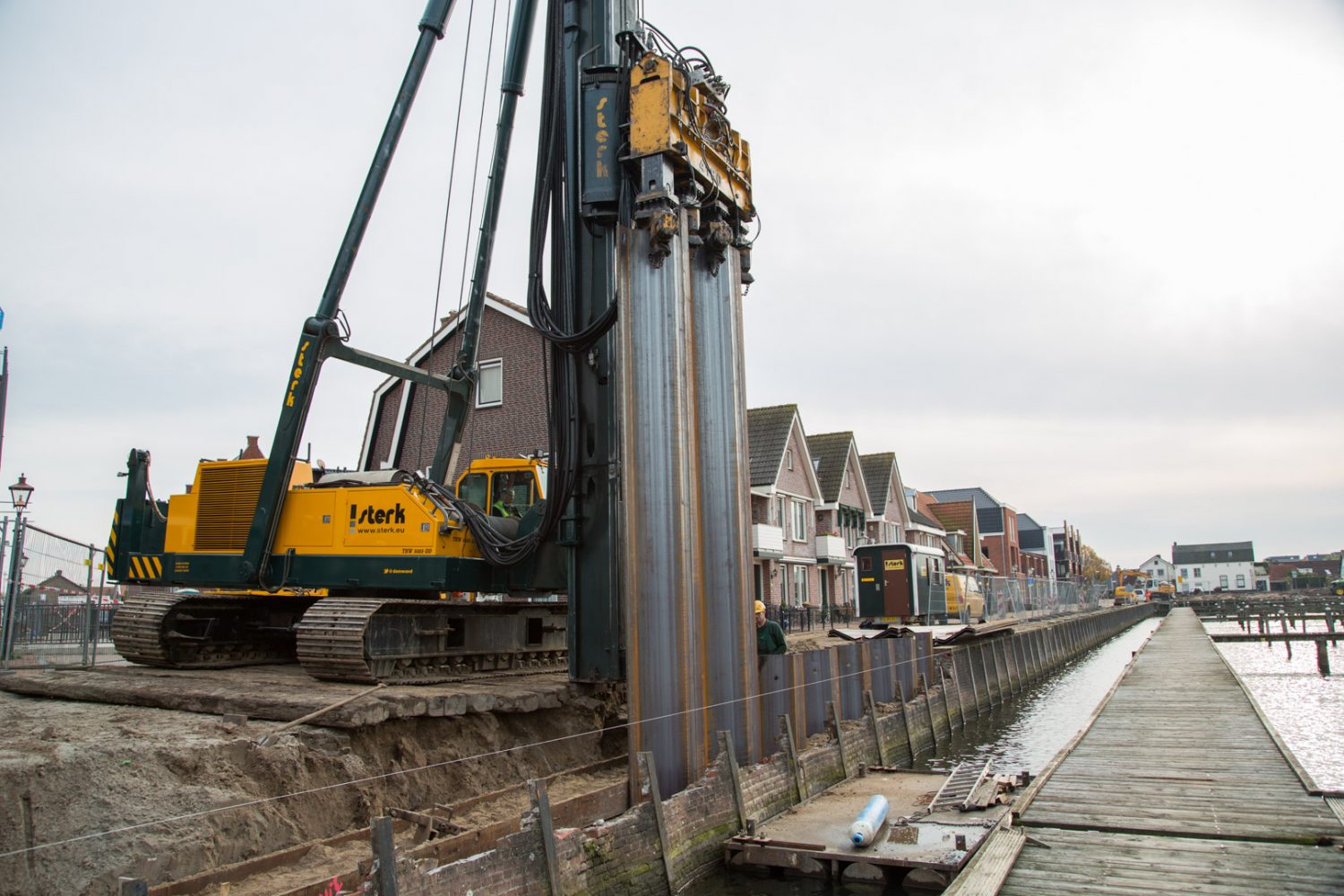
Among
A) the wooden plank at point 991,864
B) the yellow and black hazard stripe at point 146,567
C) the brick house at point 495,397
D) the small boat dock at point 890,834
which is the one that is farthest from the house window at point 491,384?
the wooden plank at point 991,864

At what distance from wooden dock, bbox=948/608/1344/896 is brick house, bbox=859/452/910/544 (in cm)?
3691

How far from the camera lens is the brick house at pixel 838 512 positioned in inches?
1667

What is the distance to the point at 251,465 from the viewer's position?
13164 mm

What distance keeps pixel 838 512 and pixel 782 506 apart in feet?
22.5

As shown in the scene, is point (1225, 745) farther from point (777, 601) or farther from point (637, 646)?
point (777, 601)

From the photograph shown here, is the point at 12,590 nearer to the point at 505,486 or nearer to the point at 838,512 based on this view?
the point at 505,486

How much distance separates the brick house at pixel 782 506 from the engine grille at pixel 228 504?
21915 millimetres

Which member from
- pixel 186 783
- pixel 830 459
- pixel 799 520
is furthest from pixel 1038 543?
pixel 186 783

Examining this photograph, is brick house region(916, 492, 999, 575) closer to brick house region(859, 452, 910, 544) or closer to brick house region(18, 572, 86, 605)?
brick house region(859, 452, 910, 544)

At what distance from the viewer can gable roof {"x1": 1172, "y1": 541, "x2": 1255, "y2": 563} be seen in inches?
6191

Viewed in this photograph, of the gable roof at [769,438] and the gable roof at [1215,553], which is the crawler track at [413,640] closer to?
the gable roof at [769,438]

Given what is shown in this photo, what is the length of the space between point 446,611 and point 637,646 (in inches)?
136

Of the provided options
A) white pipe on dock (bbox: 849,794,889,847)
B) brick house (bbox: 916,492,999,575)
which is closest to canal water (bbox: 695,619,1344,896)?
white pipe on dock (bbox: 849,794,889,847)

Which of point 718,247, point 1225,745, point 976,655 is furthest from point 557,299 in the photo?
point 976,655
